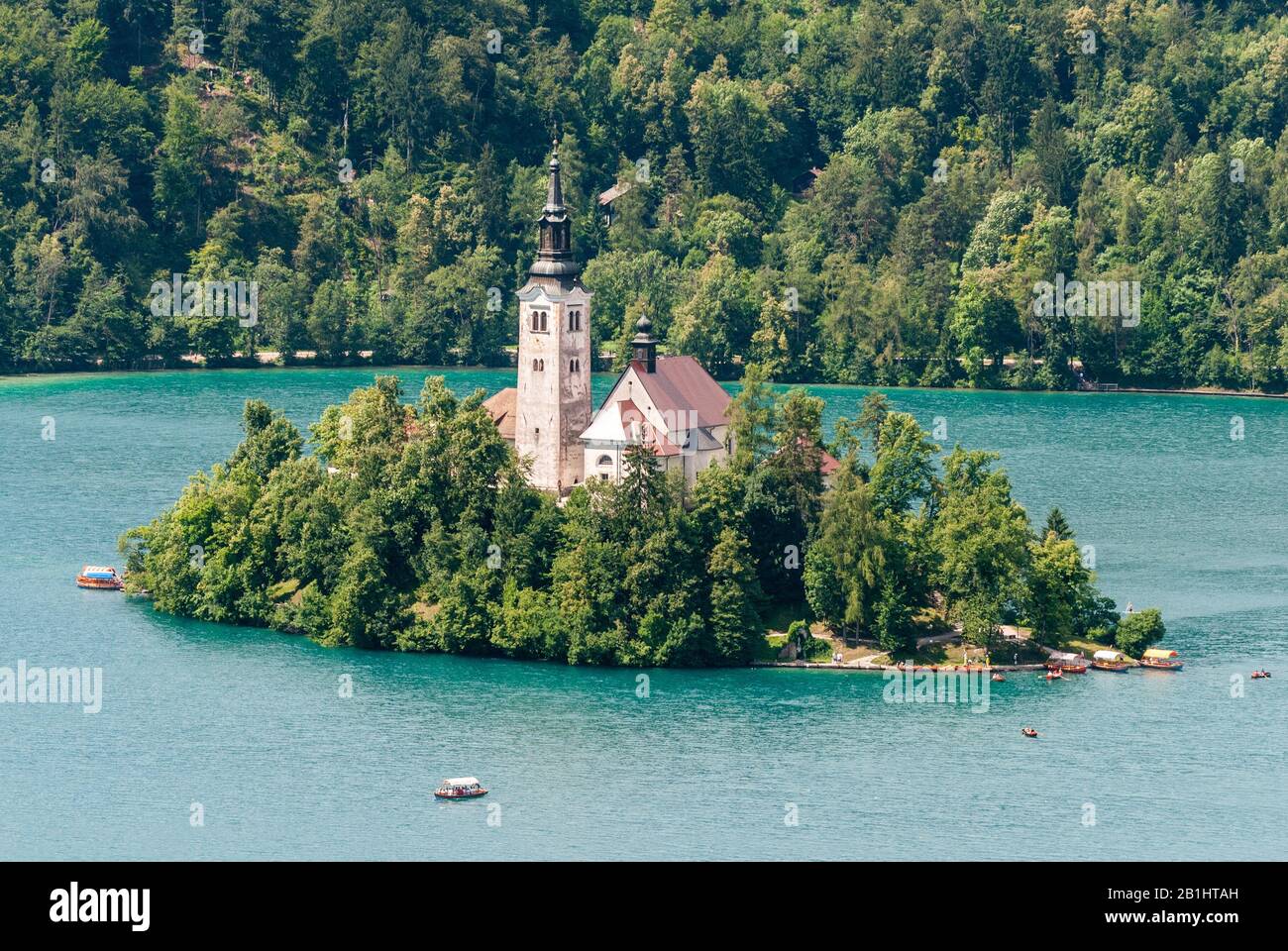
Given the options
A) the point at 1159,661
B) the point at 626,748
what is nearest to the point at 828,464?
the point at 1159,661

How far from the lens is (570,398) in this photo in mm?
112188

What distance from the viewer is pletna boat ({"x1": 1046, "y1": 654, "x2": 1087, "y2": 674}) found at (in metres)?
106

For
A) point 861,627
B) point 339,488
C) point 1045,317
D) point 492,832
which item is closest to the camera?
point 492,832

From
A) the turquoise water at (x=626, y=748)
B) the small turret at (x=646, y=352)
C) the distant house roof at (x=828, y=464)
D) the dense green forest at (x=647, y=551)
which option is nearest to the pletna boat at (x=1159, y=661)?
the dense green forest at (x=647, y=551)

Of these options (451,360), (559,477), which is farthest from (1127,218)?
(559,477)

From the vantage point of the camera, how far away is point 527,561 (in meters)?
108

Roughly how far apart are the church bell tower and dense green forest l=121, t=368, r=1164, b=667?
1.84m

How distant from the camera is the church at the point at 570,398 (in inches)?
4390

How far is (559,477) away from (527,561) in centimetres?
567

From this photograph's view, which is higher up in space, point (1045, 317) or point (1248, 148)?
point (1248, 148)

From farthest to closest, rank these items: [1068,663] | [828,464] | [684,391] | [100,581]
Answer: [100,581] → [684,391] → [828,464] → [1068,663]

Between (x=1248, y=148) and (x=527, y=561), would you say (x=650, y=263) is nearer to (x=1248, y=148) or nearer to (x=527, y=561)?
(x=1248, y=148)

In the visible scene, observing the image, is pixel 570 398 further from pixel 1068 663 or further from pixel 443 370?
pixel 443 370

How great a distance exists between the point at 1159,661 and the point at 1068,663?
12.1ft
